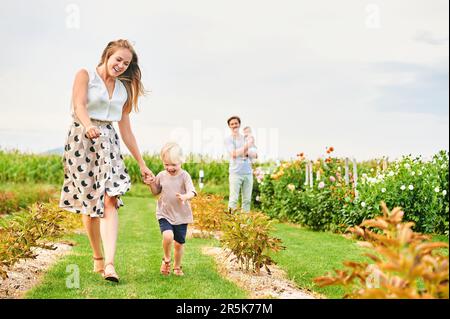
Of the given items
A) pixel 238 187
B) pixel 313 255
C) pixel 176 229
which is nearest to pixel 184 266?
pixel 176 229

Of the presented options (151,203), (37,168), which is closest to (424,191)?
(151,203)

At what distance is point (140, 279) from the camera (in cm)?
439

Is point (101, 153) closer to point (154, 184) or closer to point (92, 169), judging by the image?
point (92, 169)

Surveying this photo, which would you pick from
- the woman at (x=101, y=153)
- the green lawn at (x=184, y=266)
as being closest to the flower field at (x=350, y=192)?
the green lawn at (x=184, y=266)

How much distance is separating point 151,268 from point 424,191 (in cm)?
350

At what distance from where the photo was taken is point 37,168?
14.8 meters

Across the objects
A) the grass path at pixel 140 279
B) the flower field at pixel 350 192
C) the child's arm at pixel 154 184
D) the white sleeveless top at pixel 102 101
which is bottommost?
the grass path at pixel 140 279

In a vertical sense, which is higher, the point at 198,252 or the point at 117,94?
the point at 117,94

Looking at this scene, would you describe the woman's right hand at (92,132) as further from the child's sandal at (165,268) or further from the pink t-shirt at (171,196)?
the child's sandal at (165,268)

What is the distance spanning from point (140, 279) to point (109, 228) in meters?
0.53

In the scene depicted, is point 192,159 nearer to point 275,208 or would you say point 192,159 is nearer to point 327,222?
point 275,208

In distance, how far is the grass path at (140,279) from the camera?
12.9 feet
